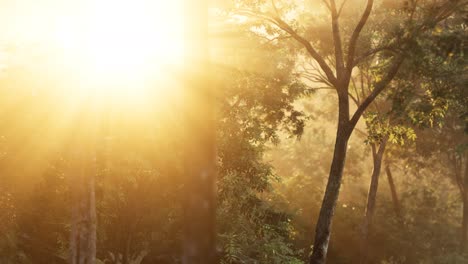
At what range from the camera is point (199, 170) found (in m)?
8.70

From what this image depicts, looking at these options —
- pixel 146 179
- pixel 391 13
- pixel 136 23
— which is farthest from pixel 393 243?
pixel 136 23

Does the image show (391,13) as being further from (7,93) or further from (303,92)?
(7,93)

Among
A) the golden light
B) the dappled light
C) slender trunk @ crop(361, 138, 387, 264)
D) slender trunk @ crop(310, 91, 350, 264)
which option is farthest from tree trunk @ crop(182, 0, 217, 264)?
slender trunk @ crop(361, 138, 387, 264)

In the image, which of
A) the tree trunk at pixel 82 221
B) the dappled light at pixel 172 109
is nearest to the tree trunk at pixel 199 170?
the dappled light at pixel 172 109

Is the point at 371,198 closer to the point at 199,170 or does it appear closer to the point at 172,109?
the point at 172,109

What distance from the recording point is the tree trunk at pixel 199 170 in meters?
8.59

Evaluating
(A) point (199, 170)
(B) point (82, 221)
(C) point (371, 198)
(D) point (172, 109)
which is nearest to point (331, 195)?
(D) point (172, 109)

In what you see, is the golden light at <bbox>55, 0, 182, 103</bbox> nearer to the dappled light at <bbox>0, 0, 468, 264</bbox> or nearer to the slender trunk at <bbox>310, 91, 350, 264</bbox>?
the dappled light at <bbox>0, 0, 468, 264</bbox>

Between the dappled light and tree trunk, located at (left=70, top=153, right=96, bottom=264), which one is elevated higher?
the dappled light

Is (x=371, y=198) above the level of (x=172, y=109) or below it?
above

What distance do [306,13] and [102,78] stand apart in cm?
1027

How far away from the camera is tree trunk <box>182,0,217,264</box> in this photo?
8.59 metres

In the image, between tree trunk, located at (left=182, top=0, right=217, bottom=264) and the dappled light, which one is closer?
tree trunk, located at (left=182, top=0, right=217, bottom=264)

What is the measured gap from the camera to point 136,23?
16.3 meters
